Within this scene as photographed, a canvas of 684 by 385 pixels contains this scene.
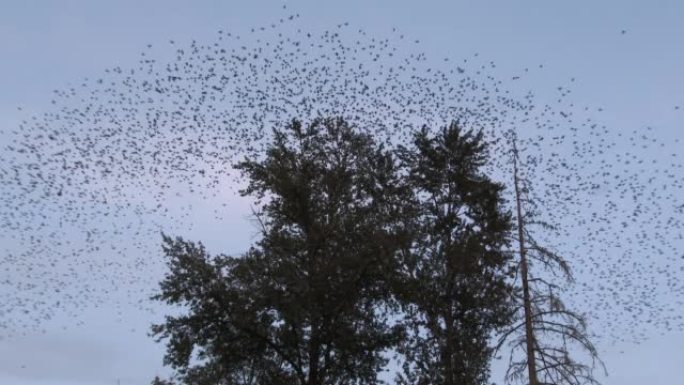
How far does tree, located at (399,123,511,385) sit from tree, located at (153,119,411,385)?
1033mm

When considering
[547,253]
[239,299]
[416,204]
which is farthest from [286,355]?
[547,253]

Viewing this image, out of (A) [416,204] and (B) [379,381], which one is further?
(A) [416,204]

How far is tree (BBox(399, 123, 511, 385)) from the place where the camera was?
2292 cm

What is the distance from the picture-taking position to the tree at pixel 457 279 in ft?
75.2

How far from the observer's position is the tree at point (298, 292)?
22984 millimetres

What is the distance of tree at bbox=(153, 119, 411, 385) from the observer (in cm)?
2298

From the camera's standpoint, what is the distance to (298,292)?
2253 centimetres

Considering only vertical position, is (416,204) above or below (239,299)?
above

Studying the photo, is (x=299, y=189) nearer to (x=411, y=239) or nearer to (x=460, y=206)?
(x=411, y=239)

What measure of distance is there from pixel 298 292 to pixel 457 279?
531 centimetres

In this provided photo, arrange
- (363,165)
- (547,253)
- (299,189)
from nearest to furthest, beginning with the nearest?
(547,253) → (299,189) → (363,165)

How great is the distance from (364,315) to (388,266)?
1.88 metres

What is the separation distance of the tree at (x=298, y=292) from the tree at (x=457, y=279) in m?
1.03

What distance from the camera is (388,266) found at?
2336 cm
